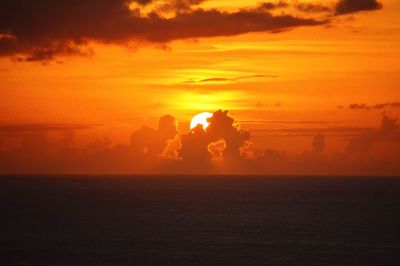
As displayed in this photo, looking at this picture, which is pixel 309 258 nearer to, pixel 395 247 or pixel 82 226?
pixel 395 247

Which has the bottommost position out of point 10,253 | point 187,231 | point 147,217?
point 10,253

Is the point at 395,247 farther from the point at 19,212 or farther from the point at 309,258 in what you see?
the point at 19,212

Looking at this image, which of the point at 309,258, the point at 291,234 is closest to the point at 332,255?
the point at 309,258

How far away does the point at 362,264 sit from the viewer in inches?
4011

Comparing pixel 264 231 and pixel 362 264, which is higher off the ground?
pixel 264 231

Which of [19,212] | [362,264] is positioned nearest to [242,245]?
[362,264]

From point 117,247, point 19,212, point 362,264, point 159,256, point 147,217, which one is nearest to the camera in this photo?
point 362,264

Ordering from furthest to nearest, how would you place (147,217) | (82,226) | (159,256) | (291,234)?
1. (147,217)
2. (82,226)
3. (291,234)
4. (159,256)

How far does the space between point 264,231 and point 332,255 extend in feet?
124

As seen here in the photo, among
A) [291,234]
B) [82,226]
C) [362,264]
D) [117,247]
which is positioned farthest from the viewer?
[82,226]

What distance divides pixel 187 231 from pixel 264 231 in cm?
1805

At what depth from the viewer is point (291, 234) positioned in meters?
141

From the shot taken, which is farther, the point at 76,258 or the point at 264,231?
the point at 264,231

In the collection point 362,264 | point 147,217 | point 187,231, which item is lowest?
point 362,264
